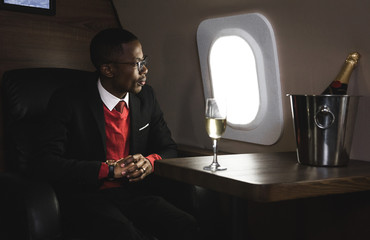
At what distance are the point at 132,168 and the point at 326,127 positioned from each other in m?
0.78

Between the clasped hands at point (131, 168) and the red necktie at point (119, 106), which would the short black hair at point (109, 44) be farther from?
the clasped hands at point (131, 168)

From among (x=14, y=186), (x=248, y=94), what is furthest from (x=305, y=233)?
(x=14, y=186)

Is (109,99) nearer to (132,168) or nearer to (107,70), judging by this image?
(107,70)

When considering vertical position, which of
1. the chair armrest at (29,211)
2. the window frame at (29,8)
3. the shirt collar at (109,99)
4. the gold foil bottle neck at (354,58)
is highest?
the window frame at (29,8)

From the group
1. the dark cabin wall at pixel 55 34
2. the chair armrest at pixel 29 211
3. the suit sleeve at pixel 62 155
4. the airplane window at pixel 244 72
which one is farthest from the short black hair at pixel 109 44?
the chair armrest at pixel 29 211

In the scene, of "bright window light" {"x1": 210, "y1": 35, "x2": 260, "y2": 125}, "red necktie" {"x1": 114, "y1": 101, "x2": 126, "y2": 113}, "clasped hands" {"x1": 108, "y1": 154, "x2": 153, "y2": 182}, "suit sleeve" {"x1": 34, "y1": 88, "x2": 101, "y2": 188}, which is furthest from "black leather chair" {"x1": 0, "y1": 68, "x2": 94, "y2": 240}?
"bright window light" {"x1": 210, "y1": 35, "x2": 260, "y2": 125}

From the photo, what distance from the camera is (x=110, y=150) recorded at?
212 centimetres

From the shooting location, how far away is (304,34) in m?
1.90

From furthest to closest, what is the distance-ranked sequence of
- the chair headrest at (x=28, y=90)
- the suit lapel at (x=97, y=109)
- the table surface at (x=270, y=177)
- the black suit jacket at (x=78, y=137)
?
the chair headrest at (x=28, y=90), the suit lapel at (x=97, y=109), the black suit jacket at (x=78, y=137), the table surface at (x=270, y=177)

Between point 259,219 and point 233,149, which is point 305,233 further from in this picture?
point 233,149

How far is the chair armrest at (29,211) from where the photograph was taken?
1528mm

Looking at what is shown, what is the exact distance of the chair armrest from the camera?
5.01ft

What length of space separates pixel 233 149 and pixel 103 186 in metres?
0.65

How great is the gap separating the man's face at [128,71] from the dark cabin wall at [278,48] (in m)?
0.43
